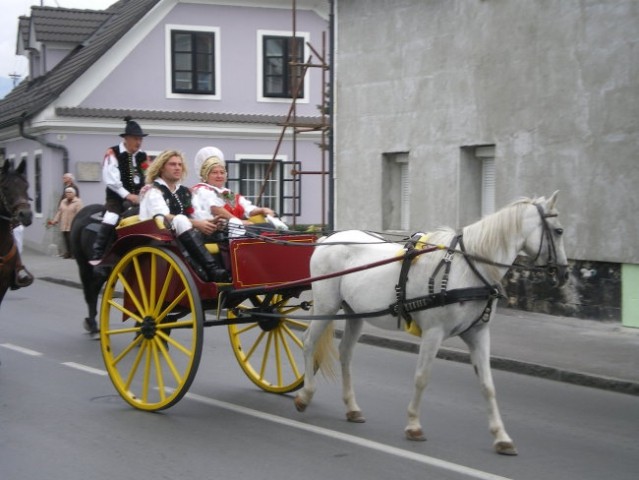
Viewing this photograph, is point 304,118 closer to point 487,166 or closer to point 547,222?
point 487,166

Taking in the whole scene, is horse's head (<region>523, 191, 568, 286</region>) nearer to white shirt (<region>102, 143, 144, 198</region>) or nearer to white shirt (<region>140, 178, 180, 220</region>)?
white shirt (<region>140, 178, 180, 220</region>)

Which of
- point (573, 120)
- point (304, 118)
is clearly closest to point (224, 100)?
point (304, 118)

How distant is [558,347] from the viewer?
11.6 metres

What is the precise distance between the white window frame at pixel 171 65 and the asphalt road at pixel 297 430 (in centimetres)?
1885

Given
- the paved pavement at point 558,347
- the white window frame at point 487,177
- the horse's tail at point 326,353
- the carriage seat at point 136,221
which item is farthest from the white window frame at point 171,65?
the horse's tail at point 326,353

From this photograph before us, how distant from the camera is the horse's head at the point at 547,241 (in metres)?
6.78

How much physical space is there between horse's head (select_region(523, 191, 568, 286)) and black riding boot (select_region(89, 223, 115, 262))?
5880mm

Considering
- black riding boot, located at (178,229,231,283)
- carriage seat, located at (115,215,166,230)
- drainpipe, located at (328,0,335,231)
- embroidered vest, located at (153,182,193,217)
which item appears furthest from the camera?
drainpipe, located at (328,0,335,231)

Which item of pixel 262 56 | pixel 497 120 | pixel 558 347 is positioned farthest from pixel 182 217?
pixel 262 56

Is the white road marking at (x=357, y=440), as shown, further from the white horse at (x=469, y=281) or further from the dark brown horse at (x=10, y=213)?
the dark brown horse at (x=10, y=213)

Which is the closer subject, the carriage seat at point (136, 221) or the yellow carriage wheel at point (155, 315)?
the yellow carriage wheel at point (155, 315)

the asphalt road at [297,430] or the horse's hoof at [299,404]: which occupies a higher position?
the horse's hoof at [299,404]

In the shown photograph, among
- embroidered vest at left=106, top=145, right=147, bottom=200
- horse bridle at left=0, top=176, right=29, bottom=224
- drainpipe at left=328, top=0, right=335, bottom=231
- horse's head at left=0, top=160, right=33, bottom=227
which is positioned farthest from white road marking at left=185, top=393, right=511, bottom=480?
drainpipe at left=328, top=0, right=335, bottom=231

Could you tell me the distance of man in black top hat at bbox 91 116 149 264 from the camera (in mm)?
11172
